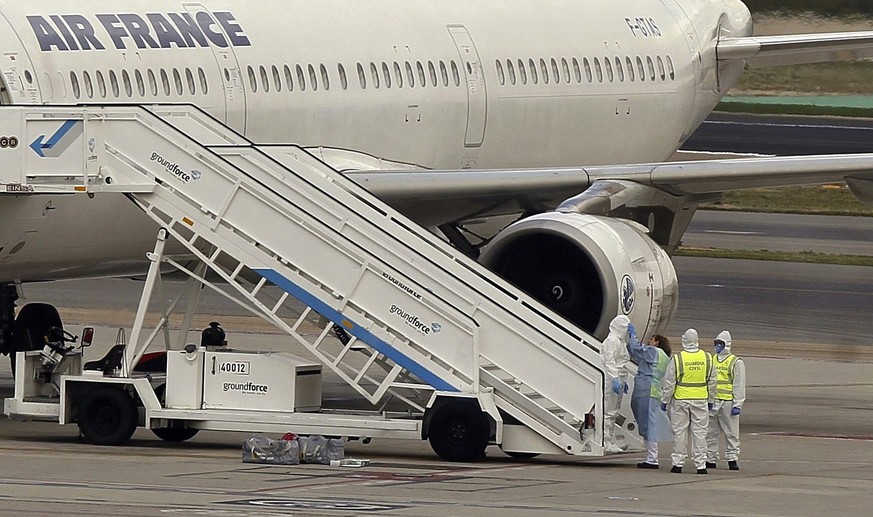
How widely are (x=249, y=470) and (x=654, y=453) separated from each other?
390cm

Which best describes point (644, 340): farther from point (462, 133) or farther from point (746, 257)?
point (746, 257)

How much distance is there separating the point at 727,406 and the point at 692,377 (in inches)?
19.2

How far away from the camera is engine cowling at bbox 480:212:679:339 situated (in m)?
21.5

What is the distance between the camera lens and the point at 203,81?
73.5 feet

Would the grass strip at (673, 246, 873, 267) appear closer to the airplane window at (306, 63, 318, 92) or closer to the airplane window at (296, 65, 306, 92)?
the airplane window at (306, 63, 318, 92)

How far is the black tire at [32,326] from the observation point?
2578cm

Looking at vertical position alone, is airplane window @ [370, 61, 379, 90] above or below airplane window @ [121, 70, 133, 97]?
above

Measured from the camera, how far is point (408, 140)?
25.8m

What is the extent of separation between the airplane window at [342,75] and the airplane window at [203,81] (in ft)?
8.72

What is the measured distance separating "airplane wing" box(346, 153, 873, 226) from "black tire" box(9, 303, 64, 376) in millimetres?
5019

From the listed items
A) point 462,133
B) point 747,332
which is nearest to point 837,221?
point 747,332

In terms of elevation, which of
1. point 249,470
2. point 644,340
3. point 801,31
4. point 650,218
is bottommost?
point 249,470

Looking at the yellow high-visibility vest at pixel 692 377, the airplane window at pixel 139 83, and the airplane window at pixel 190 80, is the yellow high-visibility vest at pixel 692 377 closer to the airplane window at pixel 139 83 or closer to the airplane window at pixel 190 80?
the airplane window at pixel 190 80

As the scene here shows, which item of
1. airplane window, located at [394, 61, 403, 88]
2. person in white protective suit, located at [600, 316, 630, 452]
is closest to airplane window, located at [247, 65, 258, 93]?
airplane window, located at [394, 61, 403, 88]
